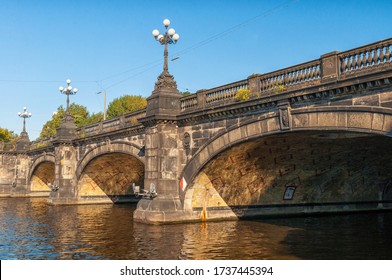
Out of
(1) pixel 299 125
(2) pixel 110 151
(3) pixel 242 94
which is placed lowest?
(1) pixel 299 125

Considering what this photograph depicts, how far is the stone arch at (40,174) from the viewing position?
44188 mm

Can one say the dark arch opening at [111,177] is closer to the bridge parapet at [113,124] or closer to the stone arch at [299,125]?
the bridge parapet at [113,124]

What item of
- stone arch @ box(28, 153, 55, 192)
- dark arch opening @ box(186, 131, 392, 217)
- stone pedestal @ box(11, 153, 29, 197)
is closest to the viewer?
dark arch opening @ box(186, 131, 392, 217)

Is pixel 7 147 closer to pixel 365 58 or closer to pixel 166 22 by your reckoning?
pixel 166 22

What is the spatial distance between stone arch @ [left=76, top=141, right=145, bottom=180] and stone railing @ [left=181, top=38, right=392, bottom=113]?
240 inches

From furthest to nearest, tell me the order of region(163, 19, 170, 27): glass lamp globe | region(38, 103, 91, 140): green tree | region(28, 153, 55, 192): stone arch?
region(38, 103, 91, 140): green tree, region(28, 153, 55, 192): stone arch, region(163, 19, 170, 27): glass lamp globe

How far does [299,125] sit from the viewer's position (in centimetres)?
1440

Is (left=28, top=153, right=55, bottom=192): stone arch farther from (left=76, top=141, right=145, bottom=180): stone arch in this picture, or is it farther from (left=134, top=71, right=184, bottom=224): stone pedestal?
(left=134, top=71, right=184, bottom=224): stone pedestal

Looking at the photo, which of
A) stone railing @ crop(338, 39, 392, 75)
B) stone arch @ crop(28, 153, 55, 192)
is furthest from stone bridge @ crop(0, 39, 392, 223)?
stone arch @ crop(28, 153, 55, 192)

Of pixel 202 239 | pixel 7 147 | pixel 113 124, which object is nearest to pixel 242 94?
pixel 202 239

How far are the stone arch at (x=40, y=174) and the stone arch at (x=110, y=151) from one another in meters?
12.2

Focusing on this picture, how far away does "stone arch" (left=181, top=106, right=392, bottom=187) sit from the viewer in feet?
39.1

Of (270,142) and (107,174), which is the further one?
(107,174)

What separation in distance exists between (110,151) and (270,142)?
1316 centimetres
